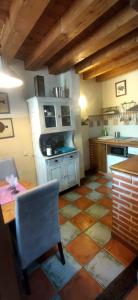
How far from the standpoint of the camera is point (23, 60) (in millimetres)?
2666

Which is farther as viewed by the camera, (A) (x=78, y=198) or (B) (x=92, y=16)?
(A) (x=78, y=198)

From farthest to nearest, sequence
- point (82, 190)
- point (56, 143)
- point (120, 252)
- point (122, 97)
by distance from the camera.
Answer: point (122, 97), point (56, 143), point (82, 190), point (120, 252)

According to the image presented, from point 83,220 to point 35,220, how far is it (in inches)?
45.7

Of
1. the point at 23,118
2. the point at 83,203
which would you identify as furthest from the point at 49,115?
the point at 83,203

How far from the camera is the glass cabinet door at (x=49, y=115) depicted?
267cm

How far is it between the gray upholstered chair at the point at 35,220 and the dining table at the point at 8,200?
127mm

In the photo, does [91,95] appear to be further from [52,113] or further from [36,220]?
[36,220]

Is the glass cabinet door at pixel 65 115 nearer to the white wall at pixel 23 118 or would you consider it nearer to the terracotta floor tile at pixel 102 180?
the white wall at pixel 23 118

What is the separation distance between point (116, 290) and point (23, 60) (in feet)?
10.6

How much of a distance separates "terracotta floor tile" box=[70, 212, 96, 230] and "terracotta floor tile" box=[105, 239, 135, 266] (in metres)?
0.40

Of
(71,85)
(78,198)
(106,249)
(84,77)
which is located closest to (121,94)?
(84,77)

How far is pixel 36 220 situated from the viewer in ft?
4.04

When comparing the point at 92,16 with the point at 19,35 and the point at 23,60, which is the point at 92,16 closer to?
the point at 19,35

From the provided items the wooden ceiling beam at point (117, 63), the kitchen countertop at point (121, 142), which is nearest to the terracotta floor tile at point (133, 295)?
the kitchen countertop at point (121, 142)
